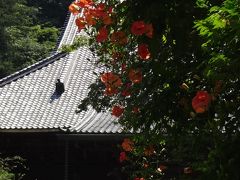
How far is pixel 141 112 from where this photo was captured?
157 inches

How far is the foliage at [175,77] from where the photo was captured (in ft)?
9.26

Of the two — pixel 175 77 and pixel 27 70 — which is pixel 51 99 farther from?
pixel 175 77

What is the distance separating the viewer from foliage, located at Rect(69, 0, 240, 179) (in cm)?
282

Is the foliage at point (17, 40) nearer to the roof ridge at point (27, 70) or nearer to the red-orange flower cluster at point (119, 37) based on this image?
the roof ridge at point (27, 70)

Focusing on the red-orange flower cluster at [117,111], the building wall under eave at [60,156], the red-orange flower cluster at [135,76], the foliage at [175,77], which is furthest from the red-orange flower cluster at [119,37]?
the building wall under eave at [60,156]

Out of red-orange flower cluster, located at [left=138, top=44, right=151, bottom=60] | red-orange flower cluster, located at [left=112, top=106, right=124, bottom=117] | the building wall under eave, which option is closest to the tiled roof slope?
the building wall under eave

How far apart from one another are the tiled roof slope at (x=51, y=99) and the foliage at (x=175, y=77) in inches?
197

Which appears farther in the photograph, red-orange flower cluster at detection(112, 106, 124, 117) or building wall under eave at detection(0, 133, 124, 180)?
building wall under eave at detection(0, 133, 124, 180)

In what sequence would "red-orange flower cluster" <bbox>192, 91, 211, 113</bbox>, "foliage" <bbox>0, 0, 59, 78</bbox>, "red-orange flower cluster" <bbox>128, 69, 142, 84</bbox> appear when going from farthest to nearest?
"foliage" <bbox>0, 0, 59, 78</bbox> < "red-orange flower cluster" <bbox>128, 69, 142, 84</bbox> < "red-orange flower cluster" <bbox>192, 91, 211, 113</bbox>

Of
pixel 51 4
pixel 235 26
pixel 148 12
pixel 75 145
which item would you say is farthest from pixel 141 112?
pixel 51 4

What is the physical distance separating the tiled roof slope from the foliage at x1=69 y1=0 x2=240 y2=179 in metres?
5.00

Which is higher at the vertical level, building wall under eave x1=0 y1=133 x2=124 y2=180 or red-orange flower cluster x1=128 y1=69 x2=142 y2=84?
building wall under eave x1=0 y1=133 x2=124 y2=180

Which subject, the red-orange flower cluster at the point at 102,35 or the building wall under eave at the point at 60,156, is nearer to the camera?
the red-orange flower cluster at the point at 102,35

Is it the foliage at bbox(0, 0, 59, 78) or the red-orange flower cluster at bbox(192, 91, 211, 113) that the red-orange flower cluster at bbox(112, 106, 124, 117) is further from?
the foliage at bbox(0, 0, 59, 78)
